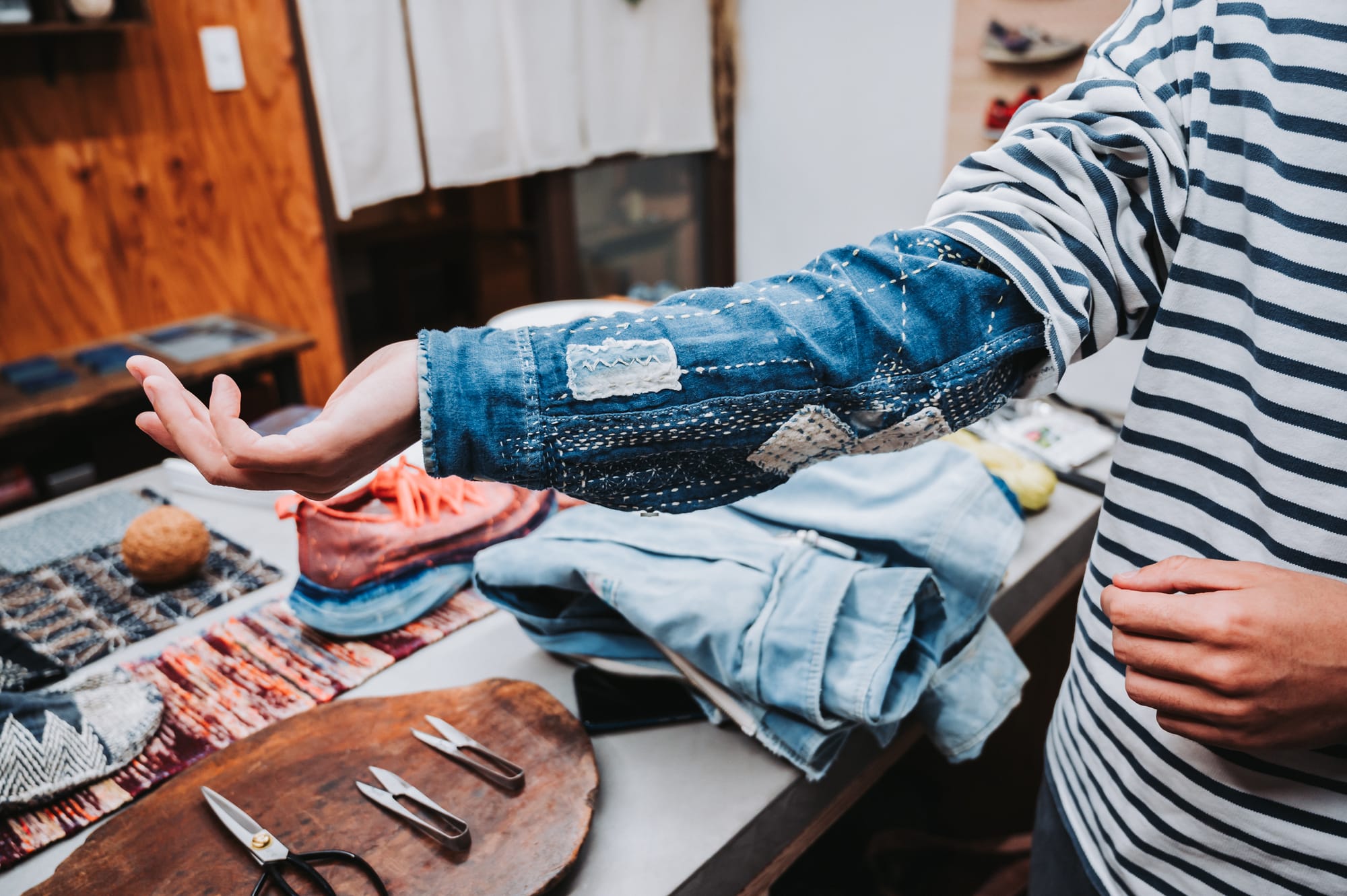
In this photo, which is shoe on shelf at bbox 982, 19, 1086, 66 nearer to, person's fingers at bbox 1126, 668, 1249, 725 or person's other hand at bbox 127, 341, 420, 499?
person's fingers at bbox 1126, 668, 1249, 725

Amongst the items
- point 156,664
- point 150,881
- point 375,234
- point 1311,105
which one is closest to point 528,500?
point 156,664

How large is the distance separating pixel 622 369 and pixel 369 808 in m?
0.43

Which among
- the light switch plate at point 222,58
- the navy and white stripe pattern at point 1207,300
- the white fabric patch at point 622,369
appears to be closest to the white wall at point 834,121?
the light switch plate at point 222,58

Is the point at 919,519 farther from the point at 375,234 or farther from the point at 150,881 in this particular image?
the point at 375,234

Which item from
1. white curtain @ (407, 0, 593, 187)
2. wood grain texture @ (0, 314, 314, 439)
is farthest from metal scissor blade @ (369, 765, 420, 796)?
white curtain @ (407, 0, 593, 187)

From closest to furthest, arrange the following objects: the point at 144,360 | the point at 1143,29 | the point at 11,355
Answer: the point at 144,360, the point at 1143,29, the point at 11,355

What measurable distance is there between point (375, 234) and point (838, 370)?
375 centimetres

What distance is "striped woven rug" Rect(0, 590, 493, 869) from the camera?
727 mm

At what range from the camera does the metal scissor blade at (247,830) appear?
627 millimetres

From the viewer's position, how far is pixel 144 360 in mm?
488

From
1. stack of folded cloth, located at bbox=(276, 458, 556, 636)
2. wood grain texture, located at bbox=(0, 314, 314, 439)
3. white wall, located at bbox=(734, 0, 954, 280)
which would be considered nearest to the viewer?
stack of folded cloth, located at bbox=(276, 458, 556, 636)

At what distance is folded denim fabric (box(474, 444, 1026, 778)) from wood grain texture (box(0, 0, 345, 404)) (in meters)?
2.07

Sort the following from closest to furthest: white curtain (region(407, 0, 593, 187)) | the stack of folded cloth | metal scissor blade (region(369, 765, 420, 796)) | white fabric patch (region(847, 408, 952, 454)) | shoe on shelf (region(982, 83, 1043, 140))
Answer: white fabric patch (region(847, 408, 952, 454)) → metal scissor blade (region(369, 765, 420, 796)) → the stack of folded cloth → shoe on shelf (region(982, 83, 1043, 140)) → white curtain (region(407, 0, 593, 187))

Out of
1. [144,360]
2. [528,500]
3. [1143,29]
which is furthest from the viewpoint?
[528,500]
